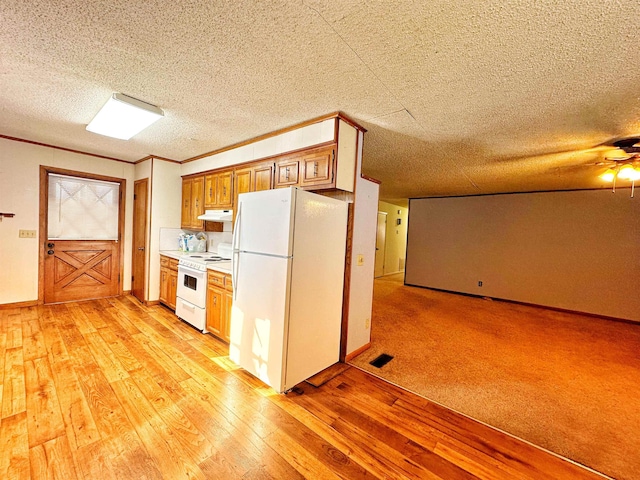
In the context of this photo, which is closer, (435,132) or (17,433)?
(17,433)

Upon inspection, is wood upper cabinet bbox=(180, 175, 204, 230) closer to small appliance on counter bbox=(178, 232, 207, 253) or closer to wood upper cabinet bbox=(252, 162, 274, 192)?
small appliance on counter bbox=(178, 232, 207, 253)

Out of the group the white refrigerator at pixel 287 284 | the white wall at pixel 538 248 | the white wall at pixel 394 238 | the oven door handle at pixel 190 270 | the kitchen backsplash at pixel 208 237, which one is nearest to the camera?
the white refrigerator at pixel 287 284

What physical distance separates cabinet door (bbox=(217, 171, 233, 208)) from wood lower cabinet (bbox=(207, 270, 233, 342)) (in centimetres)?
108

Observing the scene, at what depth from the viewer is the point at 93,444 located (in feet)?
5.32

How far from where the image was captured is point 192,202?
4.42 metres

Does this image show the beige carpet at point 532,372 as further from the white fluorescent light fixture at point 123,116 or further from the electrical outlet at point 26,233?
the electrical outlet at point 26,233

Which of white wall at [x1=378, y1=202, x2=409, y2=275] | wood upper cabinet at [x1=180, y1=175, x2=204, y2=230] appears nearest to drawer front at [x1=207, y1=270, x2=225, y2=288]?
wood upper cabinet at [x1=180, y1=175, x2=204, y2=230]

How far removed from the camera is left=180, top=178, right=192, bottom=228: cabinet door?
450 cm

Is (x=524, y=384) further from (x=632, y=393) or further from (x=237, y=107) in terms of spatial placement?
(x=237, y=107)

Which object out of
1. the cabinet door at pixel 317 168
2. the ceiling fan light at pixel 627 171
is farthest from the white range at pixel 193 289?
the ceiling fan light at pixel 627 171

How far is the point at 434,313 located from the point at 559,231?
3168mm

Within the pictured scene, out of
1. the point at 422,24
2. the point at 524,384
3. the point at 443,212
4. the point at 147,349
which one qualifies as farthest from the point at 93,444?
the point at 443,212

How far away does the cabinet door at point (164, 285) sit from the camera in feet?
13.6

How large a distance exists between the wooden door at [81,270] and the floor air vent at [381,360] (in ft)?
15.4
